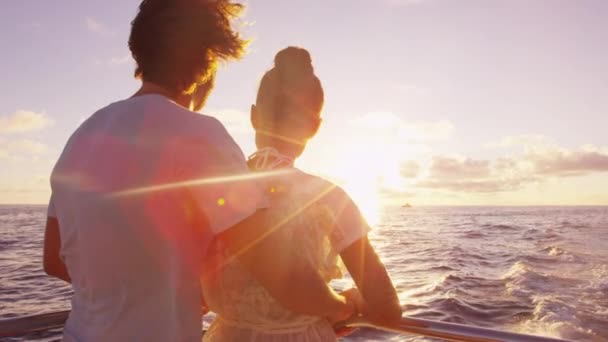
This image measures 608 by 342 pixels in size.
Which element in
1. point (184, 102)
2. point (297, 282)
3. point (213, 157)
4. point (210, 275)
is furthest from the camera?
point (210, 275)

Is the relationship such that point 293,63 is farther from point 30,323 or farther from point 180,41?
point 30,323

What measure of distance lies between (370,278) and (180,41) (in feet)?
3.08

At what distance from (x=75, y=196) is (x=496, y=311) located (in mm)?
9692

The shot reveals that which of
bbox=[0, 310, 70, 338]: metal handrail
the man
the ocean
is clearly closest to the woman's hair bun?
the man

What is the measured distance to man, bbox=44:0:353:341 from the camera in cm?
114

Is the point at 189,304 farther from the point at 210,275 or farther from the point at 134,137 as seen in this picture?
the point at 134,137

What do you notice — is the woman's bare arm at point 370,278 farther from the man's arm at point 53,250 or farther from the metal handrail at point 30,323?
Result: the metal handrail at point 30,323

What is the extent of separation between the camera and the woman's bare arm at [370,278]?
1.51 m

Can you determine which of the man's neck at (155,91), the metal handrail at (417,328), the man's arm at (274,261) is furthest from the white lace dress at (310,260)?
the man's neck at (155,91)

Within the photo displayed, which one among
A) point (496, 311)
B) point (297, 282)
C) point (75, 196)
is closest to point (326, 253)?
point (297, 282)

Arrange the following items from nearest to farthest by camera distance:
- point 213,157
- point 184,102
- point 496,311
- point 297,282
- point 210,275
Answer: point 213,157
point 297,282
point 184,102
point 210,275
point 496,311

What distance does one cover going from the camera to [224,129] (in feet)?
3.91

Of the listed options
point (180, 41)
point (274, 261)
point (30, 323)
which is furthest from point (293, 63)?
point (30, 323)

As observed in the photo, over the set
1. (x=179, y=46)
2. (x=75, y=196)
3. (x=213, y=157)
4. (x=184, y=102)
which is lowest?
(x=75, y=196)
